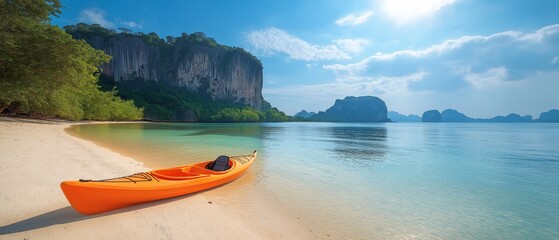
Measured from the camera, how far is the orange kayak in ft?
14.8

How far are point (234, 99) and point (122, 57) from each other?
59.6 metres

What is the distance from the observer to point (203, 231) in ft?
15.0

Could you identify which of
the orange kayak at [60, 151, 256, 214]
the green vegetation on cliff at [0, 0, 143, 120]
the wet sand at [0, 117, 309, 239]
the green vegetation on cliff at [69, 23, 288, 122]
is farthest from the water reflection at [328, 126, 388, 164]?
the green vegetation on cliff at [69, 23, 288, 122]

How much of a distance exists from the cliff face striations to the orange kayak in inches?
4448

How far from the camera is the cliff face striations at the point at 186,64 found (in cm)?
10075

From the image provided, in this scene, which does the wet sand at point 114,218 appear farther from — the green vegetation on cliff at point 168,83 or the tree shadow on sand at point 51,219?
the green vegetation on cliff at point 168,83

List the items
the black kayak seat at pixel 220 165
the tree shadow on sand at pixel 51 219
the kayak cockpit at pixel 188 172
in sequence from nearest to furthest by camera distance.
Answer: the tree shadow on sand at pixel 51 219 → the kayak cockpit at pixel 188 172 → the black kayak seat at pixel 220 165

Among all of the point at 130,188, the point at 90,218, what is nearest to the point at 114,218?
the point at 90,218

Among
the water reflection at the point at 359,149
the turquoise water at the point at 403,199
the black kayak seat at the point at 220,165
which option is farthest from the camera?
the water reflection at the point at 359,149

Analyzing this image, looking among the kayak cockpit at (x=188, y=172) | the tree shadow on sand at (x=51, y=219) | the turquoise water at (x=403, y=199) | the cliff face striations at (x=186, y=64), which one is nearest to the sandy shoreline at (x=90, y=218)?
the tree shadow on sand at (x=51, y=219)

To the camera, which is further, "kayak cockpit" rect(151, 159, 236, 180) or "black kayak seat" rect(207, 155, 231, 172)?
"black kayak seat" rect(207, 155, 231, 172)

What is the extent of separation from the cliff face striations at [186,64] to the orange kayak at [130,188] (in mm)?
112982

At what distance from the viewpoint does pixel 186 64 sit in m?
121

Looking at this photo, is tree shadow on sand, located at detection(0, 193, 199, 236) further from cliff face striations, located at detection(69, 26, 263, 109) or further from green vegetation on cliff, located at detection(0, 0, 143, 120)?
cliff face striations, located at detection(69, 26, 263, 109)
